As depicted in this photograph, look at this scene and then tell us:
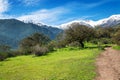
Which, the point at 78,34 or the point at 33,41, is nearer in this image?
the point at 78,34

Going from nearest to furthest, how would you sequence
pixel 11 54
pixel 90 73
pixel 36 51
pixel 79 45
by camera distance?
pixel 90 73, pixel 36 51, pixel 11 54, pixel 79 45

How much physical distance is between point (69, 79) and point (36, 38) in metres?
84.4

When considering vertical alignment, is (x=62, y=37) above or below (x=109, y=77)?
above

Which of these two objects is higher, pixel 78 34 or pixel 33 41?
pixel 78 34

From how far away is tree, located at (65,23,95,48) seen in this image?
89.6 meters

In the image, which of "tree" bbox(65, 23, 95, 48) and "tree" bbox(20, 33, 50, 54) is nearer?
"tree" bbox(65, 23, 95, 48)

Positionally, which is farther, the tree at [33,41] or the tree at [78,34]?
the tree at [33,41]

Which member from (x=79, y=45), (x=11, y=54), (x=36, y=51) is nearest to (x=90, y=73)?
(x=36, y=51)

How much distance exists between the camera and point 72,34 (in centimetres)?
9025

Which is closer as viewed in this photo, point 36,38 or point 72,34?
point 72,34

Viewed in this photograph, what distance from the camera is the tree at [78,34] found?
294 ft

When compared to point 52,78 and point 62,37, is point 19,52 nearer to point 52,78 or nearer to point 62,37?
point 62,37

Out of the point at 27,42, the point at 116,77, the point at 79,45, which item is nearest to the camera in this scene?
the point at 116,77

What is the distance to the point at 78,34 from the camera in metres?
89.2
